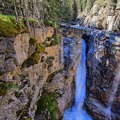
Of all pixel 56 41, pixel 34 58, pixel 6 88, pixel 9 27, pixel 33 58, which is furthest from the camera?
pixel 56 41

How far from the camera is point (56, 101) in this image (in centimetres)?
1825

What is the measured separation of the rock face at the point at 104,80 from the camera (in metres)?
21.3

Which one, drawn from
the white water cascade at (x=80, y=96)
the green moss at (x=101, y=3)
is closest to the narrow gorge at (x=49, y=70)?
the white water cascade at (x=80, y=96)

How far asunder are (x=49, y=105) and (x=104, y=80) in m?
9.51

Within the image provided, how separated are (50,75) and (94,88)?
28.0ft

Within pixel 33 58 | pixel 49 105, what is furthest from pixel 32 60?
pixel 49 105

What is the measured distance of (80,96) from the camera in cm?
2388

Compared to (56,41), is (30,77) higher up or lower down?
lower down

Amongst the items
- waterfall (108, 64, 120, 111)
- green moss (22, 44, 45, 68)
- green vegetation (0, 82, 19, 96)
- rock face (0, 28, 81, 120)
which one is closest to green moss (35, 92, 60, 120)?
rock face (0, 28, 81, 120)

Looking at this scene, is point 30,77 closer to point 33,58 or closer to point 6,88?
point 33,58

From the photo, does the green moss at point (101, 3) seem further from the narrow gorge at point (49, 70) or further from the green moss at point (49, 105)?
the green moss at point (49, 105)

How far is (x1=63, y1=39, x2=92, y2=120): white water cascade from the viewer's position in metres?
22.2

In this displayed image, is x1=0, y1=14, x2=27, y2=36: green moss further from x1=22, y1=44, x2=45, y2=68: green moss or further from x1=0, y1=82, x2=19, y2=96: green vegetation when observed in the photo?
x1=0, y1=82, x2=19, y2=96: green vegetation

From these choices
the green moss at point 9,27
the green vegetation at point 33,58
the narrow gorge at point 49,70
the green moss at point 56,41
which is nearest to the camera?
the green moss at point 9,27
